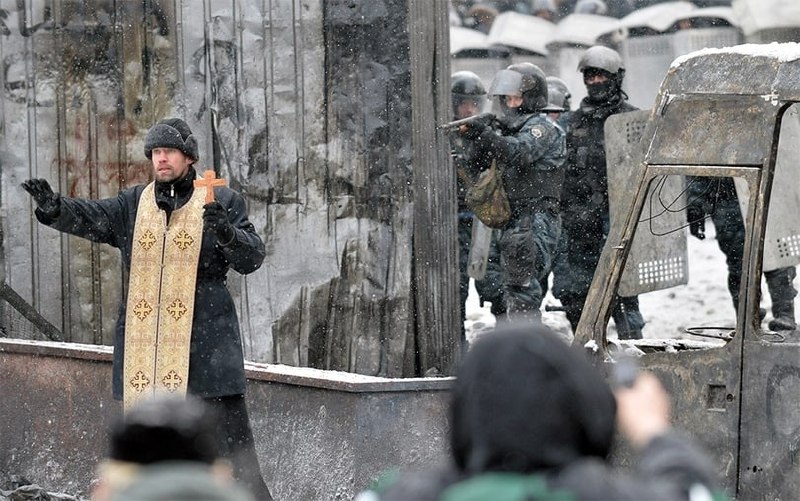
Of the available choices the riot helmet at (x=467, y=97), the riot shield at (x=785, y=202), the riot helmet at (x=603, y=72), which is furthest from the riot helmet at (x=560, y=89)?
the riot shield at (x=785, y=202)

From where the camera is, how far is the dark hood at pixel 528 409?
258 cm

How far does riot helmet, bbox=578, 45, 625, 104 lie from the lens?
1064 cm

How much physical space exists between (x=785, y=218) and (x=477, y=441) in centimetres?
474

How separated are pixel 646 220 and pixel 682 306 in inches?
281

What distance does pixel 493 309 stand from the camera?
10.9 m

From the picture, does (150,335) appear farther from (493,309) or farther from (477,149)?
(493,309)

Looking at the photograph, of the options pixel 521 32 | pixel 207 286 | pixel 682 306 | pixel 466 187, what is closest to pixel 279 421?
pixel 207 286

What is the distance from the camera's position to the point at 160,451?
2572 millimetres

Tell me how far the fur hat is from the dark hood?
13.3ft

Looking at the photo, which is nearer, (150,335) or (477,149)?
(150,335)

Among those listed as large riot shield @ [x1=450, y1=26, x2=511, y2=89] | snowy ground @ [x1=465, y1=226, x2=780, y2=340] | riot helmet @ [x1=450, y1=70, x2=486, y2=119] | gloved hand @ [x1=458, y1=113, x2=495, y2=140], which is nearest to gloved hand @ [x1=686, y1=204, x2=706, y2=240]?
gloved hand @ [x1=458, y1=113, x2=495, y2=140]

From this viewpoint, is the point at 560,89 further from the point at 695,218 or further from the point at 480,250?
the point at 695,218

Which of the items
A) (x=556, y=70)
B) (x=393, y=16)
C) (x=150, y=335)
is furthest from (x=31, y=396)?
(x=556, y=70)

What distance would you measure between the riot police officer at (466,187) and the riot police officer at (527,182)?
0.14 m
